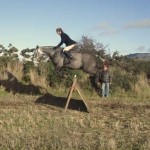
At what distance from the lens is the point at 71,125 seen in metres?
13.6

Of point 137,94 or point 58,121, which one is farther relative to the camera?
point 137,94

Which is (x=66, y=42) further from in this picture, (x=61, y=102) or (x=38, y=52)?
(x=61, y=102)

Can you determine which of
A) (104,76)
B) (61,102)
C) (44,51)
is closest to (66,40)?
(44,51)

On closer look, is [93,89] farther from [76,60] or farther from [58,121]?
[58,121]

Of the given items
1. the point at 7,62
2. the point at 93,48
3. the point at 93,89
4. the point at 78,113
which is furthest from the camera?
the point at 93,48

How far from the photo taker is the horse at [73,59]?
19.4 meters

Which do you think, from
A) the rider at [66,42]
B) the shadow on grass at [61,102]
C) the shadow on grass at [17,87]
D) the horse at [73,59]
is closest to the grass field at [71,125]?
the shadow on grass at [61,102]

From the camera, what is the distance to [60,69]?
20.0 metres

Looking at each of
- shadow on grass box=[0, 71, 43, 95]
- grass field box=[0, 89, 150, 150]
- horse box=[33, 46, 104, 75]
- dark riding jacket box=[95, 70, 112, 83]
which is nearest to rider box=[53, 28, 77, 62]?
horse box=[33, 46, 104, 75]

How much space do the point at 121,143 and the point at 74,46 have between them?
29.0 ft

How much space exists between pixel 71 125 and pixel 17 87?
10.4 metres

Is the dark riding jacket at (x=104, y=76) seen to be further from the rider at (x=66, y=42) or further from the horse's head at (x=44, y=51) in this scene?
the horse's head at (x=44, y=51)

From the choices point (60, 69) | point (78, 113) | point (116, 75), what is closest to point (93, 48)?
point (116, 75)

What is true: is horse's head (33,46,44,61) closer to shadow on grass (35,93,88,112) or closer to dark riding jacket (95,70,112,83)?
shadow on grass (35,93,88,112)
